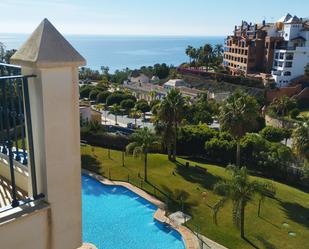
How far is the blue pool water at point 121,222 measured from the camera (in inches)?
763

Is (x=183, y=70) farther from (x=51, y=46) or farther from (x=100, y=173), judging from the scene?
(x=51, y=46)

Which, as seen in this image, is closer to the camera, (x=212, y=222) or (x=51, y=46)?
(x=51, y=46)

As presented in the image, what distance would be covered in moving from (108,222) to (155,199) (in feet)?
12.6

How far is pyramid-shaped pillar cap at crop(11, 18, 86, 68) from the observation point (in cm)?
388

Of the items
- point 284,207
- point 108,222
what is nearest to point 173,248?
point 108,222

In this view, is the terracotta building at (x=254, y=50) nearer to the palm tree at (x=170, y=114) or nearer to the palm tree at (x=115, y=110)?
the palm tree at (x=115, y=110)

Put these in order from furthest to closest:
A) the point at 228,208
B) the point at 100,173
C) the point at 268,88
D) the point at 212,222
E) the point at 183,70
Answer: the point at 183,70 < the point at 268,88 < the point at 100,173 < the point at 228,208 < the point at 212,222

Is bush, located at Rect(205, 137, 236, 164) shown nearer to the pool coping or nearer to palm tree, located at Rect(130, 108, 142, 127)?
the pool coping

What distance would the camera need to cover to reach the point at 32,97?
4094 mm

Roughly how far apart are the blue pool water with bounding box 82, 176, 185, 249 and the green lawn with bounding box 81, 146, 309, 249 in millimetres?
1589

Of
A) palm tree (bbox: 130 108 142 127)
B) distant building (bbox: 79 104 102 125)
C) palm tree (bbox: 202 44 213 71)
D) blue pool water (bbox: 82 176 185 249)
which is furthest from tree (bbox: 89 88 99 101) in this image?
blue pool water (bbox: 82 176 185 249)

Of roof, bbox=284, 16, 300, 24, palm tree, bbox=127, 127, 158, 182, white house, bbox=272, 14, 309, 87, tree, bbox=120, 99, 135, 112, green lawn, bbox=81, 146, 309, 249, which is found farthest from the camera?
roof, bbox=284, 16, 300, 24

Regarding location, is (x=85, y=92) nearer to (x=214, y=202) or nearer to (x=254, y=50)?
(x=254, y=50)

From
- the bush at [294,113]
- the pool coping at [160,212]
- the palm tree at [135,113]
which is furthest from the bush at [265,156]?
the palm tree at [135,113]
